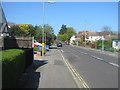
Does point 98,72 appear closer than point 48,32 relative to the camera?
Yes

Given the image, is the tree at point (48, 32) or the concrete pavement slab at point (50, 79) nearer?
the concrete pavement slab at point (50, 79)

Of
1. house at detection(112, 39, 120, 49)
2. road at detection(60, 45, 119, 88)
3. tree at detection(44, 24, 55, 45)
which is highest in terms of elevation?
tree at detection(44, 24, 55, 45)

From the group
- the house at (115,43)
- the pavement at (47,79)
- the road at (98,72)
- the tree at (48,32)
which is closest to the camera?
the pavement at (47,79)

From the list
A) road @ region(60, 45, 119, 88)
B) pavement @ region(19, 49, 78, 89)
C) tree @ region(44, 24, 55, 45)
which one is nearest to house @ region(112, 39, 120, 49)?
tree @ region(44, 24, 55, 45)

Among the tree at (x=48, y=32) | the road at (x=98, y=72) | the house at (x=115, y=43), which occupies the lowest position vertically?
the road at (x=98, y=72)

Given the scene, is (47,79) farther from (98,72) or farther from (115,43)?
(115,43)

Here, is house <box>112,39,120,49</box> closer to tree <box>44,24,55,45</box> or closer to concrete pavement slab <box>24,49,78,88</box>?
tree <box>44,24,55,45</box>

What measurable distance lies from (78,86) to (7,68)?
20.5 feet

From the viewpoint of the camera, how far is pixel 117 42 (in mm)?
84438

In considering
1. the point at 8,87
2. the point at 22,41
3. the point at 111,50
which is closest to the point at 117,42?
the point at 111,50

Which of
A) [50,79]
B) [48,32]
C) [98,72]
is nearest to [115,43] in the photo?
[48,32]

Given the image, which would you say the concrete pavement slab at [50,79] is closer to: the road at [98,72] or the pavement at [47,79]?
the pavement at [47,79]

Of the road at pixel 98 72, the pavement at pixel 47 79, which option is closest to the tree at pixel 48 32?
the road at pixel 98 72

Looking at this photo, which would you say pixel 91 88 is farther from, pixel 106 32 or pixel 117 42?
pixel 106 32
